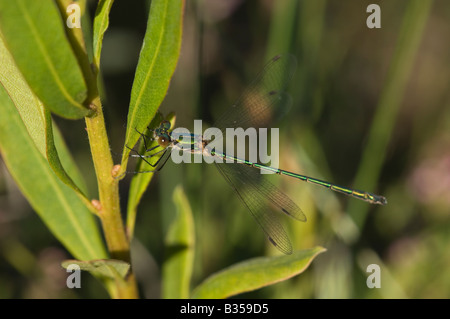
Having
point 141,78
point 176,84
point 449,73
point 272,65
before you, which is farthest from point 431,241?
point 141,78

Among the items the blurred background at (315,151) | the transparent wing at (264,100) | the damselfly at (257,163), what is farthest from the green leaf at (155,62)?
the transparent wing at (264,100)

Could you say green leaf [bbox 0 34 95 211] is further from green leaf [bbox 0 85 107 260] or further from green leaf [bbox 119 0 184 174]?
green leaf [bbox 0 85 107 260]

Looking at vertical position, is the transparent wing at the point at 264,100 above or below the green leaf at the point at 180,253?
above

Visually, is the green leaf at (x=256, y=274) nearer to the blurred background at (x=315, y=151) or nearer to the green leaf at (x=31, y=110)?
the green leaf at (x=31, y=110)

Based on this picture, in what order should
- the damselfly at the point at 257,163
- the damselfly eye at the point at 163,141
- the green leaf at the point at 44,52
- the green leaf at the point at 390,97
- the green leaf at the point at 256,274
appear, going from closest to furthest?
the green leaf at the point at 44,52, the green leaf at the point at 256,274, the damselfly eye at the point at 163,141, the damselfly at the point at 257,163, the green leaf at the point at 390,97

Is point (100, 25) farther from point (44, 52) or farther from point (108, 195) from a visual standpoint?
point (108, 195)

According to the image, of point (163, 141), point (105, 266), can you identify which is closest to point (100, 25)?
point (105, 266)

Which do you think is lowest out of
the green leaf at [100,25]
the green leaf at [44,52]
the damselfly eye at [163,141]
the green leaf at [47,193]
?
the green leaf at [47,193]
